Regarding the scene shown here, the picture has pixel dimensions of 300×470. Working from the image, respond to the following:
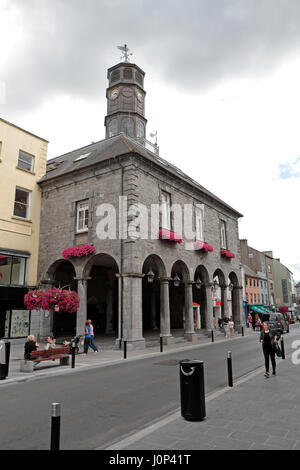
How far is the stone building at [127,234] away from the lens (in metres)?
17.9

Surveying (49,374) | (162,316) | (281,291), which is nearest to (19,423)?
(49,374)

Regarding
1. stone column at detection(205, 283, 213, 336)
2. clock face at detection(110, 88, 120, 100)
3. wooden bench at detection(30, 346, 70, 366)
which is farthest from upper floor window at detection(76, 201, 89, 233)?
clock face at detection(110, 88, 120, 100)

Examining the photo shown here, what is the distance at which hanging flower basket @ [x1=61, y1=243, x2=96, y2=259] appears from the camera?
Answer: 1873 centimetres

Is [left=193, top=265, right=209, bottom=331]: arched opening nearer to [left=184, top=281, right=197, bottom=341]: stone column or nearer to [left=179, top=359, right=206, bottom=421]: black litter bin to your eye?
[left=184, top=281, right=197, bottom=341]: stone column

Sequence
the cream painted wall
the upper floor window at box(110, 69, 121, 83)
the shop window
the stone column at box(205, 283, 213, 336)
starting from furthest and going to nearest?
1. the upper floor window at box(110, 69, 121, 83)
2. the stone column at box(205, 283, 213, 336)
3. the cream painted wall
4. the shop window

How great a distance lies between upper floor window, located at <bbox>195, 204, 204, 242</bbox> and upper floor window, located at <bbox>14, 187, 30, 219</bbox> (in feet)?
39.4

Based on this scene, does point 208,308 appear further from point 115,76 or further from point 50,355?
point 115,76

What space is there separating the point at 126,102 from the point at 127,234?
21538mm

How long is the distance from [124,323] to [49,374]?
6694 millimetres

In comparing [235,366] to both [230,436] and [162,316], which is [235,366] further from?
[162,316]

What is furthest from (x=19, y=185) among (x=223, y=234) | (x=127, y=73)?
(x=127, y=73)

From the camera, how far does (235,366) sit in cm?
1142

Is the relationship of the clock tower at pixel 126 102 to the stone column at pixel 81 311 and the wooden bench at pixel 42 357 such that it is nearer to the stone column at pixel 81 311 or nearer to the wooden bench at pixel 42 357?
the stone column at pixel 81 311

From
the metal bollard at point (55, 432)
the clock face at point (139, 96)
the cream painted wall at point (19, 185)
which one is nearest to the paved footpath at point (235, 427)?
the metal bollard at point (55, 432)
